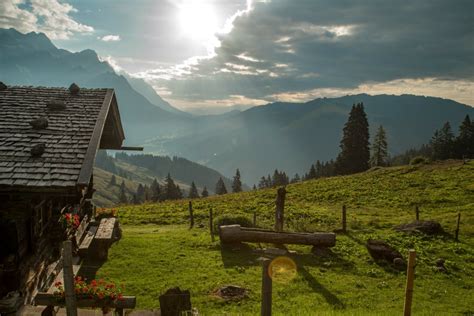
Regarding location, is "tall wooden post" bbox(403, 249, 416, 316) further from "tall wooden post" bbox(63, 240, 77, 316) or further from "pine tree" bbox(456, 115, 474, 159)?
"pine tree" bbox(456, 115, 474, 159)

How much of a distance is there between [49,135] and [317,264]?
13804 mm

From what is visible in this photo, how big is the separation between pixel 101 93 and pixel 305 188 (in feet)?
118

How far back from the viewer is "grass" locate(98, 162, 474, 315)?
13.7 metres

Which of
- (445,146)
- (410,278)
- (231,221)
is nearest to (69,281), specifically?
(410,278)

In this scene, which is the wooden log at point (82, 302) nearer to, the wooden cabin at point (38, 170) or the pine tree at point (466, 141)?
the wooden cabin at point (38, 170)

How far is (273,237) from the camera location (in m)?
20.7

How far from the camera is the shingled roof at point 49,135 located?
30.0 feet

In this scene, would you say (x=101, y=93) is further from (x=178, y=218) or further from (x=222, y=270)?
(x=178, y=218)

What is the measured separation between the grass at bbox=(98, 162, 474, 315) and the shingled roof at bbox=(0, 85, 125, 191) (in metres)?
6.20

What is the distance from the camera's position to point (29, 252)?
420 inches

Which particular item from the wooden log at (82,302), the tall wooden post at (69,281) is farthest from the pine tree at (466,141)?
the tall wooden post at (69,281)

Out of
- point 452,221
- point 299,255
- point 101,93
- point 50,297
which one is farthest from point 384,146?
point 50,297

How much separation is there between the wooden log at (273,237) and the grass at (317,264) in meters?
0.64

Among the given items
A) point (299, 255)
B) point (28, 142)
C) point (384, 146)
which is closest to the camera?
point (28, 142)
